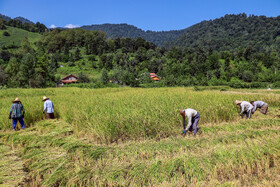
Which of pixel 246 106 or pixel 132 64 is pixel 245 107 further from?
pixel 132 64

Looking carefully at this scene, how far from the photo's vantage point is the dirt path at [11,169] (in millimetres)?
3326

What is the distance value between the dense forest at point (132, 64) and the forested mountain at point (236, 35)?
220 cm

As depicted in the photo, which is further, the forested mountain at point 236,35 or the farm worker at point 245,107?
the forested mountain at point 236,35

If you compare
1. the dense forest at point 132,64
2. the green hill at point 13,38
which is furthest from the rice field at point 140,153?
the green hill at point 13,38

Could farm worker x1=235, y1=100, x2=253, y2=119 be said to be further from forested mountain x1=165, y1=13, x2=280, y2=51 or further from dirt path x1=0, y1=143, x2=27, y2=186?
forested mountain x1=165, y1=13, x2=280, y2=51

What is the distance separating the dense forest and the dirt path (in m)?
28.9

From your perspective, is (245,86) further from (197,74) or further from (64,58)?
(64,58)

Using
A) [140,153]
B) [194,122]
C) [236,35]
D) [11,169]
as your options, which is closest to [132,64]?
[194,122]

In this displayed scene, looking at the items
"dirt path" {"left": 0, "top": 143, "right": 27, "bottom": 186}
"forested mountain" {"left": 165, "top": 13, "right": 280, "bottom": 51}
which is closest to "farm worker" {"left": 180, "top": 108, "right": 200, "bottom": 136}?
"dirt path" {"left": 0, "top": 143, "right": 27, "bottom": 186}

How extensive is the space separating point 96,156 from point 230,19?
210706 mm

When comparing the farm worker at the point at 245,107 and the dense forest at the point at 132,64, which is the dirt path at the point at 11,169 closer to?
the farm worker at the point at 245,107

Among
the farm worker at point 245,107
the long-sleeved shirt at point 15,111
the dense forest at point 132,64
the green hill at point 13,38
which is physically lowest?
the farm worker at point 245,107

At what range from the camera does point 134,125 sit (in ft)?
19.2

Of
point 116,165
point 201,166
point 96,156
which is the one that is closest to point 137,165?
point 116,165
